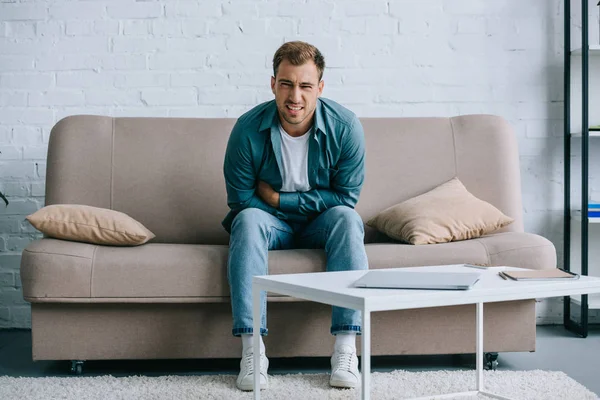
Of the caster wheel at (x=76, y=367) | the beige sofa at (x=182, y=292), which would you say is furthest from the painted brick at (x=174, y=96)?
the caster wheel at (x=76, y=367)

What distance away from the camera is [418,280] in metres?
1.61

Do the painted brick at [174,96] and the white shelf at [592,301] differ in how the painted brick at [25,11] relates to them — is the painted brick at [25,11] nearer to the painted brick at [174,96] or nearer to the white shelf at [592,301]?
the painted brick at [174,96]

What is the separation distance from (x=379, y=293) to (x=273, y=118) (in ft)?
3.75

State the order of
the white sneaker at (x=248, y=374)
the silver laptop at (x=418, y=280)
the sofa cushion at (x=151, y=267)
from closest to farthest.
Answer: the silver laptop at (x=418, y=280) < the white sneaker at (x=248, y=374) < the sofa cushion at (x=151, y=267)

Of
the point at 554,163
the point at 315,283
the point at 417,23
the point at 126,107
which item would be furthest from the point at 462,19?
the point at 315,283

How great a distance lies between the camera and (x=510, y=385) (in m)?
2.26

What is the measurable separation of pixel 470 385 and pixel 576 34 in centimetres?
192

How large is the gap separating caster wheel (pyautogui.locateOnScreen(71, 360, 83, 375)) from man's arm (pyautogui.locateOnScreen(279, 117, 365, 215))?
83 cm

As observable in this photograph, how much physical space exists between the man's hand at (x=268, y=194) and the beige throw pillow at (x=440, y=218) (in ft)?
1.57

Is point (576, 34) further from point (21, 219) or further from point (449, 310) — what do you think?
point (21, 219)

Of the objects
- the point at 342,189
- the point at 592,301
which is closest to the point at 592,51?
the point at 592,301

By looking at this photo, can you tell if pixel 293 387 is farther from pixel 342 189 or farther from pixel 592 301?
pixel 592 301

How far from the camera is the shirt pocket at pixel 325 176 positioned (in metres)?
2.54

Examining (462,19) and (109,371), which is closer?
(109,371)
